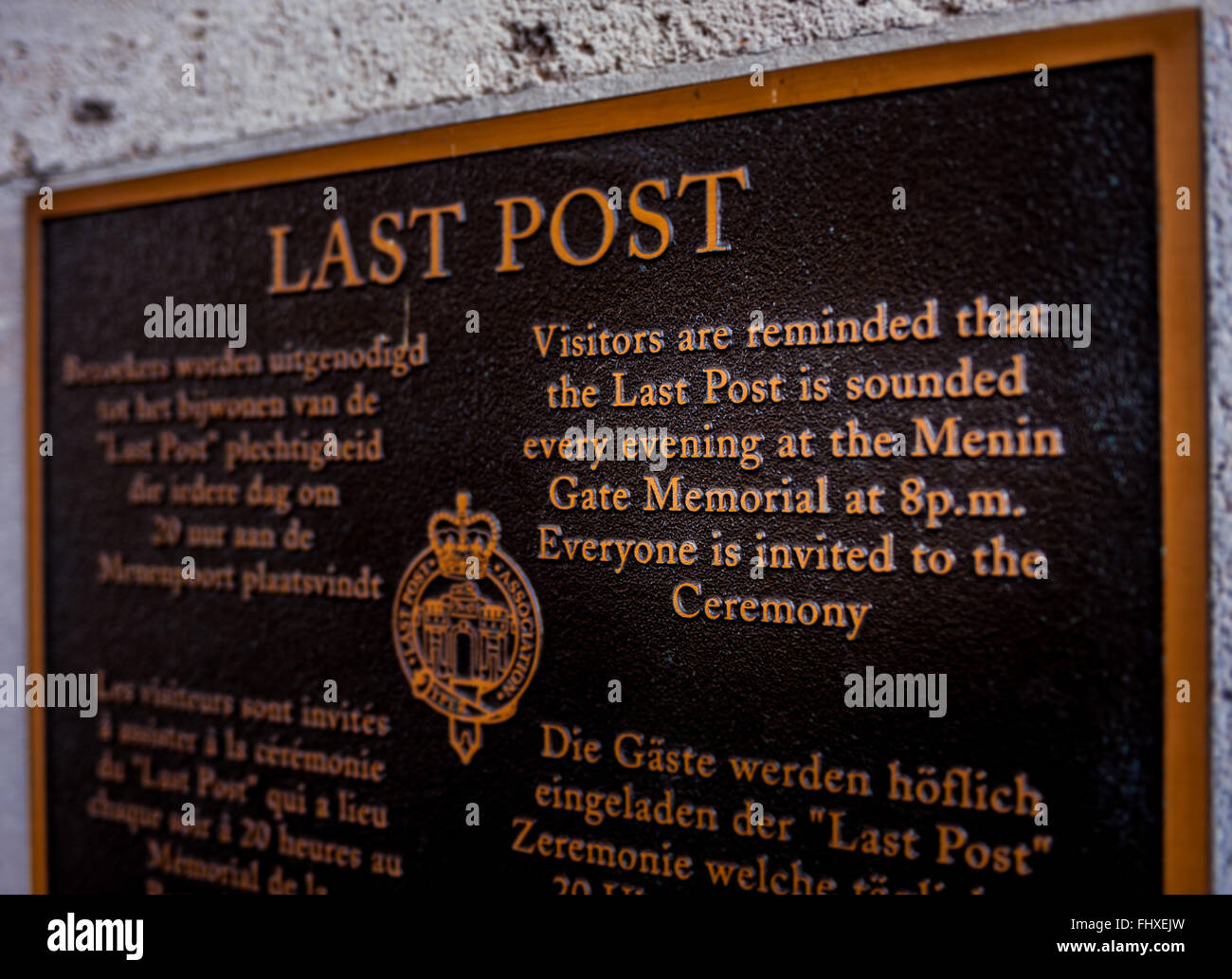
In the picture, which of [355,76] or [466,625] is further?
[355,76]

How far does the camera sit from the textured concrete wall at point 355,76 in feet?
4.58

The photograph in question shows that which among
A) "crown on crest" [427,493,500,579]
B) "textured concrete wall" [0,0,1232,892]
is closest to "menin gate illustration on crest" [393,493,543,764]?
"crown on crest" [427,493,500,579]

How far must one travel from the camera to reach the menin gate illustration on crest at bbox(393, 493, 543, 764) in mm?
1823

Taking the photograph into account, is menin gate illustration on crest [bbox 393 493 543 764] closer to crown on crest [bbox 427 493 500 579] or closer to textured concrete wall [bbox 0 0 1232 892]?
crown on crest [bbox 427 493 500 579]

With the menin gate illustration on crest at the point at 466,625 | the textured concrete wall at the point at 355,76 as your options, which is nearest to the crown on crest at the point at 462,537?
the menin gate illustration on crest at the point at 466,625

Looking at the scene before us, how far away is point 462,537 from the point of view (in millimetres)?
1869

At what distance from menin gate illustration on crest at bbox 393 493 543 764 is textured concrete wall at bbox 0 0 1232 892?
3.19ft

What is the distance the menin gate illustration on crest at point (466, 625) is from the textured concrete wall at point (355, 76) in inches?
38.3

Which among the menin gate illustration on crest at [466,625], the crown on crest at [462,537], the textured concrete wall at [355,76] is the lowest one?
the menin gate illustration on crest at [466,625]

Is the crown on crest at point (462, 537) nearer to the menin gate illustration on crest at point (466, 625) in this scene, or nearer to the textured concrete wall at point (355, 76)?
the menin gate illustration on crest at point (466, 625)

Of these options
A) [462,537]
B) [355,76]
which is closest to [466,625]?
[462,537]

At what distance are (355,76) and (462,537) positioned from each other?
1.17 m

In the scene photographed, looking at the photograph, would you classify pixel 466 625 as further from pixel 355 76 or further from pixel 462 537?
pixel 355 76
